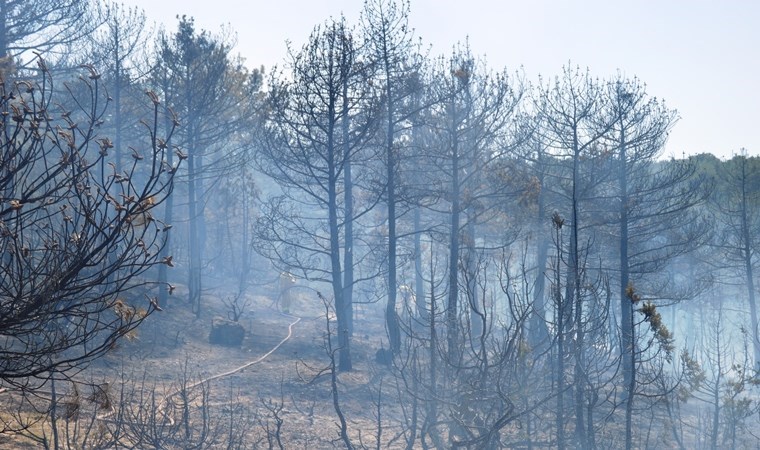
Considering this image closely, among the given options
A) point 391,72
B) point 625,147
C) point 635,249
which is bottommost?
point 635,249

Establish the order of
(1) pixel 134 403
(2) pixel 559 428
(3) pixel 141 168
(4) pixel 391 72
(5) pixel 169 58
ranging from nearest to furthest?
1. (2) pixel 559 428
2. (1) pixel 134 403
3. (4) pixel 391 72
4. (5) pixel 169 58
5. (3) pixel 141 168

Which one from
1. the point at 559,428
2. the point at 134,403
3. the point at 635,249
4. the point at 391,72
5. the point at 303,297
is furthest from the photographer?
the point at 303,297

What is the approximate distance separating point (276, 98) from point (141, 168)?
61.9ft

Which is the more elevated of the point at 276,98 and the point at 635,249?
the point at 276,98

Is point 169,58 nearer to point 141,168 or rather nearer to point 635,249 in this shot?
point 141,168

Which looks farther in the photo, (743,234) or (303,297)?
(303,297)

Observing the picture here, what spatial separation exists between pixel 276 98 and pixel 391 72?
3.36 meters

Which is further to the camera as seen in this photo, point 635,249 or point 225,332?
point 635,249

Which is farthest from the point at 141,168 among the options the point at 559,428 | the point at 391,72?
the point at 559,428

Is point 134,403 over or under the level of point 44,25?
under

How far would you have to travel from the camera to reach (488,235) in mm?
27344

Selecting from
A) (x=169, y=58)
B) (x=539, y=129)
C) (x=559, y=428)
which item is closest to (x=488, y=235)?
(x=539, y=129)

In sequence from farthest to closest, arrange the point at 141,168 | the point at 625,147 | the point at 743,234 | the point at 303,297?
1. the point at 303,297
2. the point at 141,168
3. the point at 743,234
4. the point at 625,147

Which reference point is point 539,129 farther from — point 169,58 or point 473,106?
point 169,58
